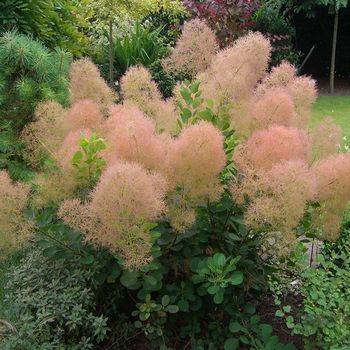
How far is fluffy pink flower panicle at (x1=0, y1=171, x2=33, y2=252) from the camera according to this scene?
1898 millimetres

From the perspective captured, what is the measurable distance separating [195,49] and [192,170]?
0.87 meters

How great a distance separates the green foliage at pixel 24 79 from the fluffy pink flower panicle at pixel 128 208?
173cm

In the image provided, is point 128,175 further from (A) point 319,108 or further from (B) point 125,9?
(A) point 319,108

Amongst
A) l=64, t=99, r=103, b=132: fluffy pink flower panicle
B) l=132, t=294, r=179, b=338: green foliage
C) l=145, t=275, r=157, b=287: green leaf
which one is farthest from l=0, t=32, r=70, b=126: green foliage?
l=145, t=275, r=157, b=287: green leaf

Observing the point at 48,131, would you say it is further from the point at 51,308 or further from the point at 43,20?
the point at 43,20

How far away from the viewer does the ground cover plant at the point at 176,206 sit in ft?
5.85

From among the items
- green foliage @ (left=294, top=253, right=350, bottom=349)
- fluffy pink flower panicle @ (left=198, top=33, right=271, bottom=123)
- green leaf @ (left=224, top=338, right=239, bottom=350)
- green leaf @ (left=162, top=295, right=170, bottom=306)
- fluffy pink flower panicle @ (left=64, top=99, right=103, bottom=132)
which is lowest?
green leaf @ (left=224, top=338, right=239, bottom=350)

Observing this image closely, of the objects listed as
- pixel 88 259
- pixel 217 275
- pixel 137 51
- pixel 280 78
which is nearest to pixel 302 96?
pixel 280 78

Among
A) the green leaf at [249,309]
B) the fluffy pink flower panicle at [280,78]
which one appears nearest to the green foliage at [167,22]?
the fluffy pink flower panicle at [280,78]

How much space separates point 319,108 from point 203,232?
776 cm

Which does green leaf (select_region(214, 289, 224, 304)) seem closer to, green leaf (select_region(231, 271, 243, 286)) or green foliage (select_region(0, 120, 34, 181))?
green leaf (select_region(231, 271, 243, 286))

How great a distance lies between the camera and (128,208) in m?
1.65

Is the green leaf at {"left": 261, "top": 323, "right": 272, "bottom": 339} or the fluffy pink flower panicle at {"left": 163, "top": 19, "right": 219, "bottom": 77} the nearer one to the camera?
the green leaf at {"left": 261, "top": 323, "right": 272, "bottom": 339}

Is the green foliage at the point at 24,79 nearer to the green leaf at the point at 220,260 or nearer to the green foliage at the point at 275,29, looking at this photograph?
the green leaf at the point at 220,260
